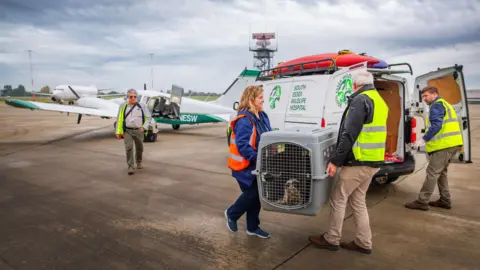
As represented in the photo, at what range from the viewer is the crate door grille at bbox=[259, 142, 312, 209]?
305 cm

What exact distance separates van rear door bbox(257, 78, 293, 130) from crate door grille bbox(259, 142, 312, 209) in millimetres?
2848

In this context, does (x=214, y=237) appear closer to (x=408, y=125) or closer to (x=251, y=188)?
(x=251, y=188)

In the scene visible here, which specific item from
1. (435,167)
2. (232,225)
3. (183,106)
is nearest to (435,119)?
(435,167)

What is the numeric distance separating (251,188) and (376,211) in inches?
88.0

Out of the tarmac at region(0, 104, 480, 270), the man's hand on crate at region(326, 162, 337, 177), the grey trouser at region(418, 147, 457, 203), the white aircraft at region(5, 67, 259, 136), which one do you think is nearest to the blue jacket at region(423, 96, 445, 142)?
the grey trouser at region(418, 147, 457, 203)

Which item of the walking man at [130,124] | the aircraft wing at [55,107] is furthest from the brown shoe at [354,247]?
the aircraft wing at [55,107]

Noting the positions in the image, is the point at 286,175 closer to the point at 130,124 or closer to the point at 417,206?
the point at 417,206

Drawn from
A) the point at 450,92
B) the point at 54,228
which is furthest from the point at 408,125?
the point at 54,228

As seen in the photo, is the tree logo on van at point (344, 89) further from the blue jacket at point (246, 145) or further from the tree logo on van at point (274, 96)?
the blue jacket at point (246, 145)

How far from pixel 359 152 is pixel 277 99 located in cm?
331

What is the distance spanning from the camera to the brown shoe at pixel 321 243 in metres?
3.38

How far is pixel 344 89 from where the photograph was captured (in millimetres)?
4867

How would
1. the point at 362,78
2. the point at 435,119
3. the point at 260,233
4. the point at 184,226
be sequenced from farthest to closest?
the point at 435,119 → the point at 184,226 → the point at 260,233 → the point at 362,78

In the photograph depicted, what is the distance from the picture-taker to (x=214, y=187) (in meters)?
5.91
